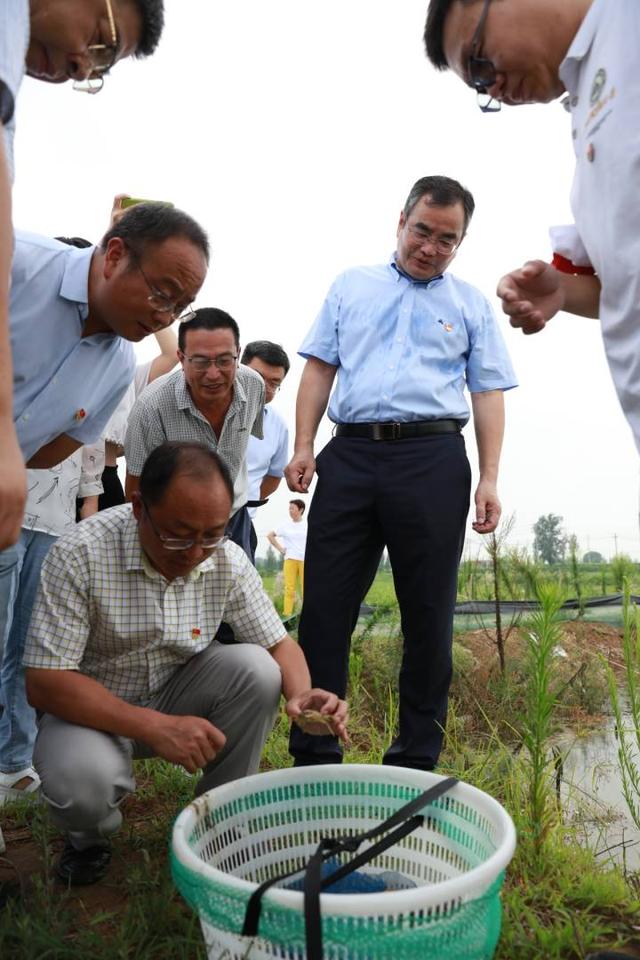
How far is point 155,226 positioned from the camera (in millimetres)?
2016

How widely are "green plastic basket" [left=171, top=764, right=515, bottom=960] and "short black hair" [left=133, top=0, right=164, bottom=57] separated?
1.47m

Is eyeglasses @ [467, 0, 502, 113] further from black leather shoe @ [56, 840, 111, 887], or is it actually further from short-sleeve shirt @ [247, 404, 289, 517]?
short-sleeve shirt @ [247, 404, 289, 517]

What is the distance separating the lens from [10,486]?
1028mm

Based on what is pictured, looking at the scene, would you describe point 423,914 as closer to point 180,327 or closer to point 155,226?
point 155,226

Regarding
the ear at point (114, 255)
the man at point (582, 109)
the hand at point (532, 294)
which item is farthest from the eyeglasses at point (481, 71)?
the ear at point (114, 255)

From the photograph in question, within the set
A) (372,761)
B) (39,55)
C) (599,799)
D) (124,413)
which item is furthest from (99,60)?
(599,799)

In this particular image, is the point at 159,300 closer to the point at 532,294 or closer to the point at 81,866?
the point at 532,294

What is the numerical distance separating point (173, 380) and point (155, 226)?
994 millimetres

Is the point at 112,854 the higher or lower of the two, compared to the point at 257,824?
lower

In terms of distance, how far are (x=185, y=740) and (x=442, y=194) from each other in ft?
6.22

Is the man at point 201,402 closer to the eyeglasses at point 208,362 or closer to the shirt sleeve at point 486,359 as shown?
the eyeglasses at point 208,362

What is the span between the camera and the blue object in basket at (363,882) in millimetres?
1650

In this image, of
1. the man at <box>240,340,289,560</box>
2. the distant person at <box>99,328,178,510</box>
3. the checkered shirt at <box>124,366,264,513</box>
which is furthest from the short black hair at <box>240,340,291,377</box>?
the checkered shirt at <box>124,366,264,513</box>

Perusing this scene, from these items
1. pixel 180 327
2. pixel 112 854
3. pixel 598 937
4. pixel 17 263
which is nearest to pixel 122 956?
pixel 112 854
